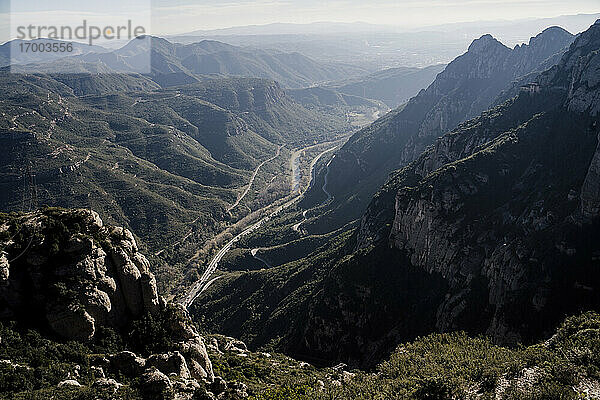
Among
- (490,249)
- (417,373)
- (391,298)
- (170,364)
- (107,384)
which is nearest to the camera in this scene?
(107,384)

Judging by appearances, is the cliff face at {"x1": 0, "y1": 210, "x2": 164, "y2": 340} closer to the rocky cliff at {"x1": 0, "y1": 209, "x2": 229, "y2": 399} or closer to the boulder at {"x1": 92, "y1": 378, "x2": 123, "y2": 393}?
the rocky cliff at {"x1": 0, "y1": 209, "x2": 229, "y2": 399}

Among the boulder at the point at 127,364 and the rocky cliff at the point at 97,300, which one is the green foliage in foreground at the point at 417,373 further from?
the boulder at the point at 127,364

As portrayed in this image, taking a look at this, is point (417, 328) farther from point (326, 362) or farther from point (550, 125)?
point (550, 125)

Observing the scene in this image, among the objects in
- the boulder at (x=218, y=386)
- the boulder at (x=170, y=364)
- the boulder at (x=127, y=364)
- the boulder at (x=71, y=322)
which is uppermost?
the boulder at (x=71, y=322)

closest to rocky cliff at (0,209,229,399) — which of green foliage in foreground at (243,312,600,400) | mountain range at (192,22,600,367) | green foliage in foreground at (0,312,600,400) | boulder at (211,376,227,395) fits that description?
boulder at (211,376,227,395)

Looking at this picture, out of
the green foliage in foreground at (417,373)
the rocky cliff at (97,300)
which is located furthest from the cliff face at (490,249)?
the rocky cliff at (97,300)

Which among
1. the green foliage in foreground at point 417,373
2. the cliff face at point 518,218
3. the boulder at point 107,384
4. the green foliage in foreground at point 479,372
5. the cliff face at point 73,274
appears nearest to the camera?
the green foliage in foreground at point 417,373

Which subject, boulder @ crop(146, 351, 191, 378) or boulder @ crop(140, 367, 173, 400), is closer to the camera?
boulder @ crop(140, 367, 173, 400)

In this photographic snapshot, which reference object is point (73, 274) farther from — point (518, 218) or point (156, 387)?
point (518, 218)

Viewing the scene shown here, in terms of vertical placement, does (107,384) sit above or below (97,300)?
below

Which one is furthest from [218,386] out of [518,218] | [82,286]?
[518,218]

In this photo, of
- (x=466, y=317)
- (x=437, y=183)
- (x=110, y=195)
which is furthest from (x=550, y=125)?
(x=110, y=195)
